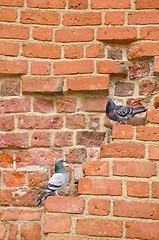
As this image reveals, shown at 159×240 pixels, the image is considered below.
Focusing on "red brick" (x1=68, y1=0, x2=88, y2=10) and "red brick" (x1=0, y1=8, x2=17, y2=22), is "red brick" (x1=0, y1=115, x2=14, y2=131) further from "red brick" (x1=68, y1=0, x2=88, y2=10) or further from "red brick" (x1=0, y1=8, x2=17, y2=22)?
"red brick" (x1=68, y1=0, x2=88, y2=10)

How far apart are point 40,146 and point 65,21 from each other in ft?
2.53

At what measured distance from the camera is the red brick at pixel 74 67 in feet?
7.02

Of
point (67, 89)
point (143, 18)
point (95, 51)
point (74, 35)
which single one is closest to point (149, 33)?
point (143, 18)

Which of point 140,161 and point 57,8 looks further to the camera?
point 57,8

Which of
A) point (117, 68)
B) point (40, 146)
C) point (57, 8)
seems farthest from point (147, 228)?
point (57, 8)

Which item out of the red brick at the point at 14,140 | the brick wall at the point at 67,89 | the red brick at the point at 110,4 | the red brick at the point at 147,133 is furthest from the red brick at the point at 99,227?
the red brick at the point at 110,4

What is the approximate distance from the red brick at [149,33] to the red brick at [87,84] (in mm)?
343

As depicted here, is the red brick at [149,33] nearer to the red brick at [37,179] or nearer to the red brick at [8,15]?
the red brick at [8,15]

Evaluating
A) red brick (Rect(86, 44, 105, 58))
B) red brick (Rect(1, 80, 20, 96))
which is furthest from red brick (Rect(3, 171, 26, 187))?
red brick (Rect(86, 44, 105, 58))

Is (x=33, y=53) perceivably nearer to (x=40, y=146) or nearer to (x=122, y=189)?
(x=40, y=146)

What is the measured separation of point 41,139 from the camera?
2121 mm

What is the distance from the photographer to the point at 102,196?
1862 millimetres

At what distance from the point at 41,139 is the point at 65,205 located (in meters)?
0.44

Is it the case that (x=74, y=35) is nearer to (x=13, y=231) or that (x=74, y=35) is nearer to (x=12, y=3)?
(x=12, y=3)
